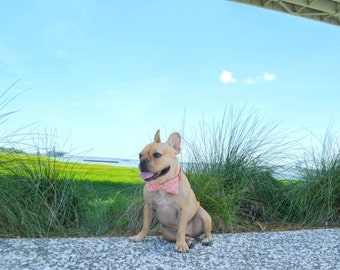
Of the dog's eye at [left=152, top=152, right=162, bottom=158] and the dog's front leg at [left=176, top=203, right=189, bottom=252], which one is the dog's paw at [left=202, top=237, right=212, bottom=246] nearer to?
the dog's front leg at [left=176, top=203, right=189, bottom=252]

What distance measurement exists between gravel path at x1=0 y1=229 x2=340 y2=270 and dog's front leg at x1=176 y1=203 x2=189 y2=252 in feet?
0.19

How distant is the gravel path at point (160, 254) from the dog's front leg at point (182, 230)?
0.06 meters

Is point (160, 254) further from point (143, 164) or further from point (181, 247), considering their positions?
point (143, 164)

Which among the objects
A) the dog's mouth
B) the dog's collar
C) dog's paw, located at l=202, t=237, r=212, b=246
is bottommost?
dog's paw, located at l=202, t=237, r=212, b=246

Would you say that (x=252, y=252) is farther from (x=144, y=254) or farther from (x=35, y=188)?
(x=35, y=188)

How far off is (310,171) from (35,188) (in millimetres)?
3973

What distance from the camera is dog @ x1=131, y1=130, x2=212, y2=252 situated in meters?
2.73

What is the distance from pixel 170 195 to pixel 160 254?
49 centimetres

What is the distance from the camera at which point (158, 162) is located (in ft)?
8.91

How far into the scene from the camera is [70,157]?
4613 millimetres

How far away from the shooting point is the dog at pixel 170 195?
8.95ft

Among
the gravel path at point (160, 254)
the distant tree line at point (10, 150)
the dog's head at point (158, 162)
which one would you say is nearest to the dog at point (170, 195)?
the dog's head at point (158, 162)

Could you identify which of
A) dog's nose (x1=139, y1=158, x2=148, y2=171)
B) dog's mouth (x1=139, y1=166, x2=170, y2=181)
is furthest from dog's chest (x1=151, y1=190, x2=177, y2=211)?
dog's nose (x1=139, y1=158, x2=148, y2=171)

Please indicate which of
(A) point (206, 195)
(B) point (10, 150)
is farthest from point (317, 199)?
(B) point (10, 150)
